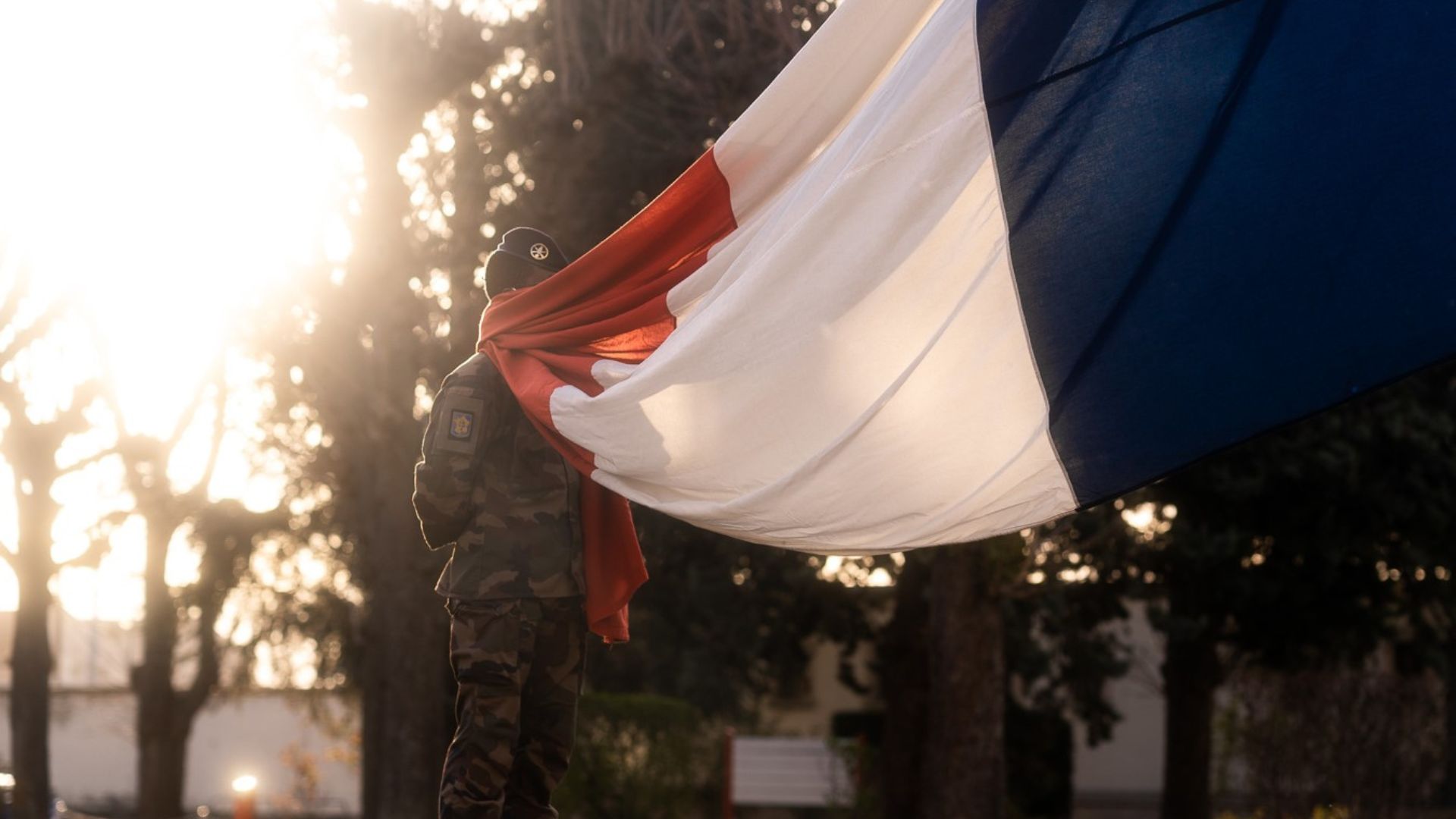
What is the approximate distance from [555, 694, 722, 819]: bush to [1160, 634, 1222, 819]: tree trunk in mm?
7424

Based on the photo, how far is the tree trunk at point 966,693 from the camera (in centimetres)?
1411

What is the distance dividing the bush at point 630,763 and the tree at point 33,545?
5.26 m

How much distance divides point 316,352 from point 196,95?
2537mm

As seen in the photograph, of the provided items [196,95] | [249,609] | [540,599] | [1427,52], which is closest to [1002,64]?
[1427,52]

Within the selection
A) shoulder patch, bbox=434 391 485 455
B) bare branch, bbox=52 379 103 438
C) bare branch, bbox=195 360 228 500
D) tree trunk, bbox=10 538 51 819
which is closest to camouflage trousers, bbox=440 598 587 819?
shoulder patch, bbox=434 391 485 455

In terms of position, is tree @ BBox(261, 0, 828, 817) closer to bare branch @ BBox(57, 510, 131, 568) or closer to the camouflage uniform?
bare branch @ BBox(57, 510, 131, 568)

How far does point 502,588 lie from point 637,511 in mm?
10796

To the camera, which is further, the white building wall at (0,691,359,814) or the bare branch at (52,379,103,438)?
the white building wall at (0,691,359,814)

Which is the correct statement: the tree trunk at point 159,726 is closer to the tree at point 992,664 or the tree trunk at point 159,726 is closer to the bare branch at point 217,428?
the bare branch at point 217,428

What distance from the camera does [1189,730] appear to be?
20.7 m

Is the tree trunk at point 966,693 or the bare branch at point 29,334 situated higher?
the bare branch at point 29,334

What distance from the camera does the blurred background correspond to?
1373 cm

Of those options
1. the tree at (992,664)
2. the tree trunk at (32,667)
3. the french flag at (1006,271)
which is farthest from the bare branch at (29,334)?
the french flag at (1006,271)

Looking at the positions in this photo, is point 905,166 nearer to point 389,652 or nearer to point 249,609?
point 389,652
